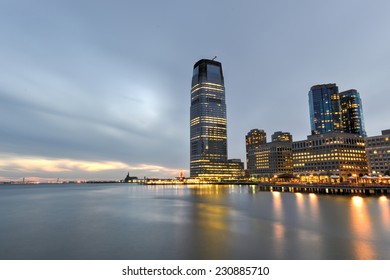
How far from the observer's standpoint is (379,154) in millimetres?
172125

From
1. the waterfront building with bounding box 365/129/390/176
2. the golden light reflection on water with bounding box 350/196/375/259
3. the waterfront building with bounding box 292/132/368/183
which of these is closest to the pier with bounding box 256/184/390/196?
the waterfront building with bounding box 292/132/368/183

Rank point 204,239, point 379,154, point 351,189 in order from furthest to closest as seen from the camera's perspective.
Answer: point 379,154 < point 351,189 < point 204,239

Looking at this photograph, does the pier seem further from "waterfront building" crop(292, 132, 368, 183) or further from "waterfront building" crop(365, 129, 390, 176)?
"waterfront building" crop(365, 129, 390, 176)

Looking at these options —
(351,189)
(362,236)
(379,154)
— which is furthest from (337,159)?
(362,236)

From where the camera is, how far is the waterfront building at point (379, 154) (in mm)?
168000

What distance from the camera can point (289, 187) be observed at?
513ft

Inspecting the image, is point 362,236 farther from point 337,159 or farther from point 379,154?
point 379,154

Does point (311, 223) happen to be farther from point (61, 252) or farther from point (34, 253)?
point (34, 253)

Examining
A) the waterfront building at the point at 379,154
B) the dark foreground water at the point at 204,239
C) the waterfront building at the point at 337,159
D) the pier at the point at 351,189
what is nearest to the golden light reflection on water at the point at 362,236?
the dark foreground water at the point at 204,239

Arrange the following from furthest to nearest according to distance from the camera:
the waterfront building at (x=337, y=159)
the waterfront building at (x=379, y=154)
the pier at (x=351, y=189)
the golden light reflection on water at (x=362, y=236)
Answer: the waterfront building at (x=337, y=159) < the waterfront building at (x=379, y=154) < the pier at (x=351, y=189) < the golden light reflection on water at (x=362, y=236)

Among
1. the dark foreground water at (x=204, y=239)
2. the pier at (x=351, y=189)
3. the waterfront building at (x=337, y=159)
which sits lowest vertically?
the dark foreground water at (x=204, y=239)

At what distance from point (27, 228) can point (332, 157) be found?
197m

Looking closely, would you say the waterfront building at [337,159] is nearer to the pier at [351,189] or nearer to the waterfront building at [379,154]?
the waterfront building at [379,154]
